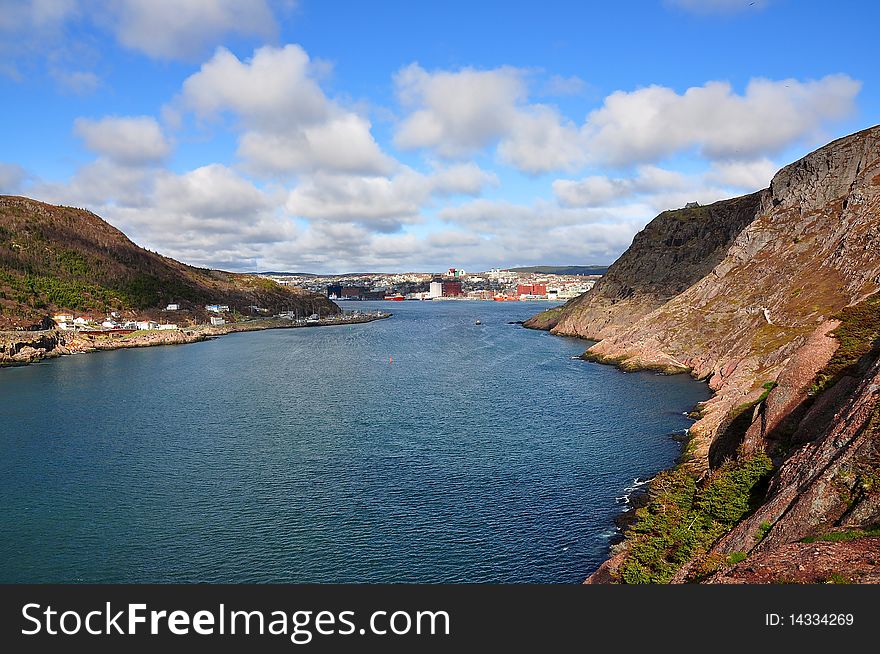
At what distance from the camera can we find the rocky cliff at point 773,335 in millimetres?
29438

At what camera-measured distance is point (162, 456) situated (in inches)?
2520

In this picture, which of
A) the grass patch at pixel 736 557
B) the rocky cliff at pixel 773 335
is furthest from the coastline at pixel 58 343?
the grass patch at pixel 736 557

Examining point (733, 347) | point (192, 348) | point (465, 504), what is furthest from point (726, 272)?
point (192, 348)

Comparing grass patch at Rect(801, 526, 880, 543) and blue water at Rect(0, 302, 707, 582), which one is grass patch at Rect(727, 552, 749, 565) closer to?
grass patch at Rect(801, 526, 880, 543)

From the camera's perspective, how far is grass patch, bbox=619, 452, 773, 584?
35.1 meters

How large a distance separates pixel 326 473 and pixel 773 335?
71530 mm

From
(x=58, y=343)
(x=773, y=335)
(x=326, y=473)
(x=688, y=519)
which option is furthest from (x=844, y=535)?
(x=58, y=343)

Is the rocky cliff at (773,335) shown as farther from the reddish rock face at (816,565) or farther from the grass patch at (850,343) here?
the reddish rock face at (816,565)

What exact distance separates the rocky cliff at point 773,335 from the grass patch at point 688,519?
0.94 feet

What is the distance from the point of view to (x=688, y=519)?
133 feet

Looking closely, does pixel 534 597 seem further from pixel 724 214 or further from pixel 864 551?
pixel 724 214

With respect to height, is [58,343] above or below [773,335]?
below

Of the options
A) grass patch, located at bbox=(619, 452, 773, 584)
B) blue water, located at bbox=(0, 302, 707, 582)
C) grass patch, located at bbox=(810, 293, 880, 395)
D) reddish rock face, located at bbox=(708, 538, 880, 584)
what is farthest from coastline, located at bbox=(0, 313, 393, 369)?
reddish rock face, located at bbox=(708, 538, 880, 584)

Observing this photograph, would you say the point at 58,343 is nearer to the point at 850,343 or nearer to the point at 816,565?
the point at 850,343
